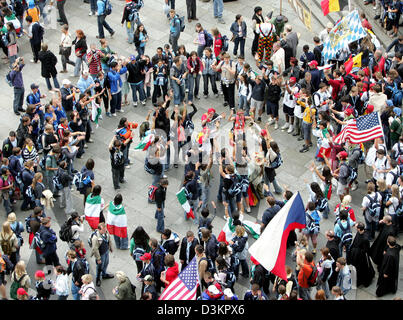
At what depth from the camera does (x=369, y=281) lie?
1878cm

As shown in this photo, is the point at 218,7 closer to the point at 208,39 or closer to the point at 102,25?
the point at 208,39

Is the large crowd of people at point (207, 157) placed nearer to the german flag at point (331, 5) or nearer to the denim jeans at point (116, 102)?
the denim jeans at point (116, 102)

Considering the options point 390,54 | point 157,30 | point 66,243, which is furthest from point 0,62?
point 390,54

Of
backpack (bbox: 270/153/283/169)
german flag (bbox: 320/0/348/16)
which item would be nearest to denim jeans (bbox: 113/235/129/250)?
backpack (bbox: 270/153/283/169)

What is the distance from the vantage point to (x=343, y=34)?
80.3ft

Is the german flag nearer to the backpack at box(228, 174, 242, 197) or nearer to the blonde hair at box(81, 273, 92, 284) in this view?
the backpack at box(228, 174, 242, 197)

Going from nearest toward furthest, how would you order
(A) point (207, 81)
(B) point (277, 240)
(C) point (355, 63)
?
(B) point (277, 240)
(C) point (355, 63)
(A) point (207, 81)

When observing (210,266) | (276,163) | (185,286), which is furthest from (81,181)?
(185,286)

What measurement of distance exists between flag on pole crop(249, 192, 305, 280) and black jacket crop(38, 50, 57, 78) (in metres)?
10.2

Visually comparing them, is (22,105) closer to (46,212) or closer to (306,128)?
(46,212)

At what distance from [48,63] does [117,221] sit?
24.4 ft

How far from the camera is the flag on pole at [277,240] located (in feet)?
54.8

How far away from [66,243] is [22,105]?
6.25 metres

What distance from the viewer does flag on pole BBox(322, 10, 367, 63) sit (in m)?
24.2
